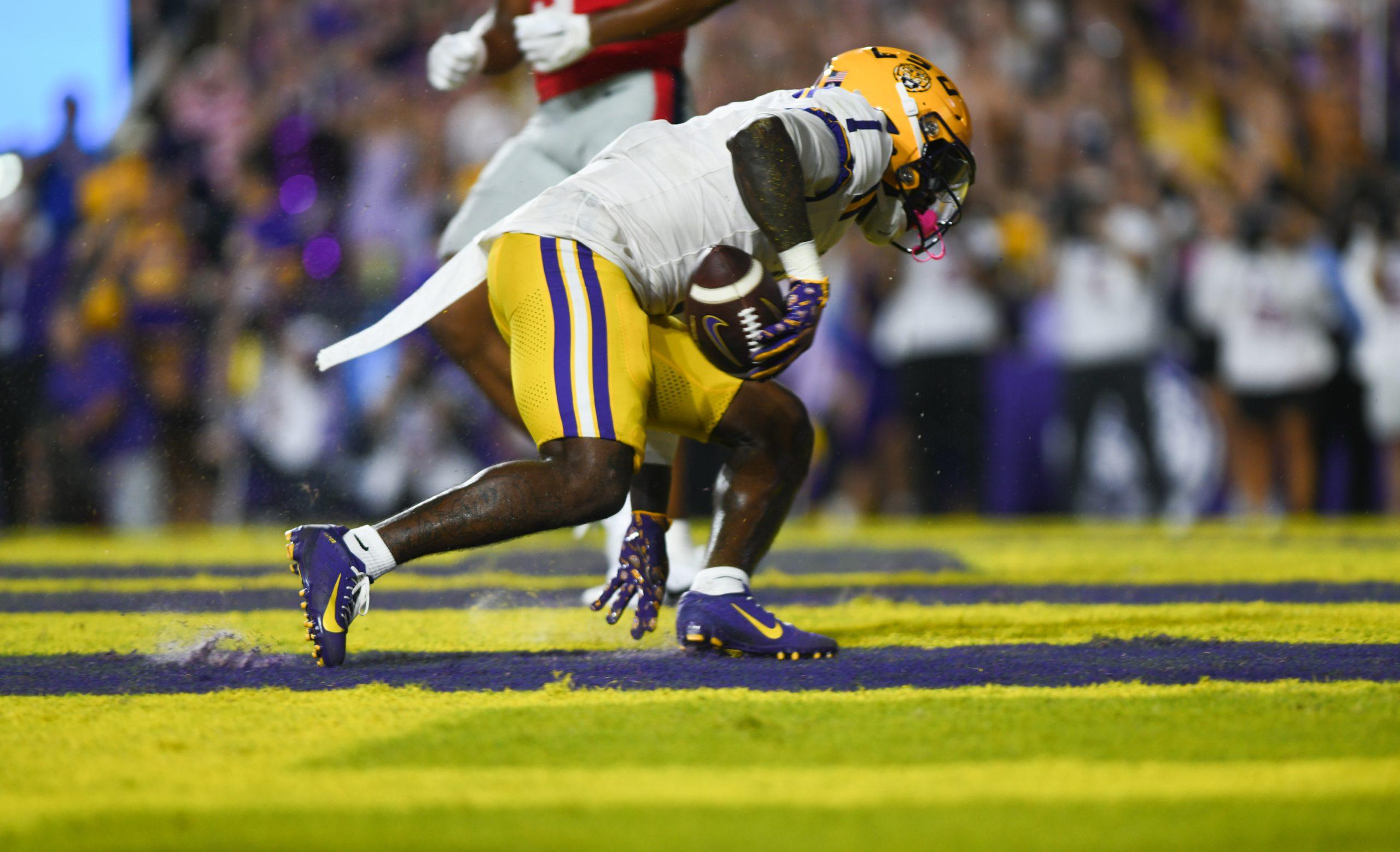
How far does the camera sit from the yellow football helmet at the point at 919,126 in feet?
9.58

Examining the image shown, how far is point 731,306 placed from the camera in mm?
2664

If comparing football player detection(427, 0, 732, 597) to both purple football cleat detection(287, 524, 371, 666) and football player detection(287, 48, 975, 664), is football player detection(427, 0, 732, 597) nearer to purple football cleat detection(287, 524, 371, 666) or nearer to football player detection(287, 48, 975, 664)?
football player detection(287, 48, 975, 664)

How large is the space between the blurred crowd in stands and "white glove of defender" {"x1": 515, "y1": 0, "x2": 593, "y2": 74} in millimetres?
3016

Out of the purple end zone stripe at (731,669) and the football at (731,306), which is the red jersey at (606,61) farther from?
the purple end zone stripe at (731,669)

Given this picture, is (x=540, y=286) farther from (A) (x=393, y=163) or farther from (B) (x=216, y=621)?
(A) (x=393, y=163)

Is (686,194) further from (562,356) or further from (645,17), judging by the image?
(645,17)

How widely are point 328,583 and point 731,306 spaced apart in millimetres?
879

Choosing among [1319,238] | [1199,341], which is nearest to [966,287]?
[1199,341]

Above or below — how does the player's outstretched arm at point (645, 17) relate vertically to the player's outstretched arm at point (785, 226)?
A: above

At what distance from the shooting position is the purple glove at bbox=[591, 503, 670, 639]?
2.77 meters

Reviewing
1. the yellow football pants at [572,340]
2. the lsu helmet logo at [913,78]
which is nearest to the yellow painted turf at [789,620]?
the yellow football pants at [572,340]

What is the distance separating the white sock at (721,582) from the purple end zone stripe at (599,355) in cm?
44

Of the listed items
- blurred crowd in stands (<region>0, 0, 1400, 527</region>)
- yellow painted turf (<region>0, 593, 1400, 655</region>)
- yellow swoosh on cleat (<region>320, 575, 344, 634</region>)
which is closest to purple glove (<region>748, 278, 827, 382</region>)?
yellow painted turf (<region>0, 593, 1400, 655</region>)

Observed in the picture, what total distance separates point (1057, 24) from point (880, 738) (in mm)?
6982
